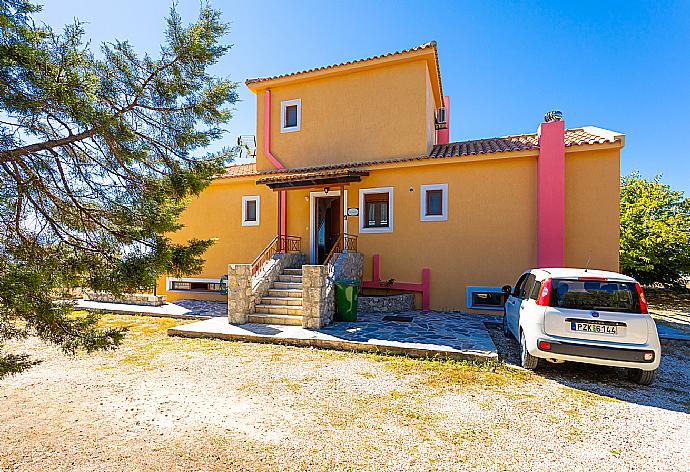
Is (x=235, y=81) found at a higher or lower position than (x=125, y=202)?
higher

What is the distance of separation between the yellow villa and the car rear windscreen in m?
4.72

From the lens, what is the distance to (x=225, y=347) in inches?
275

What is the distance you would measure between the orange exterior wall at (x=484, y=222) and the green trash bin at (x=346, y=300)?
2.50 m

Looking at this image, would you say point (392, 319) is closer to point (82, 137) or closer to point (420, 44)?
point (82, 137)

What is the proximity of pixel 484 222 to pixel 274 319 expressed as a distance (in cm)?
699

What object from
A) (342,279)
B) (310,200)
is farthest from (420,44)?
(342,279)

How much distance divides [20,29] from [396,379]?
229 inches

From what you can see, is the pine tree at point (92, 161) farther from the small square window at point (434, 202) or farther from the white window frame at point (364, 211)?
the small square window at point (434, 202)

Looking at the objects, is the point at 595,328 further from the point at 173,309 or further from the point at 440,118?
the point at 173,309

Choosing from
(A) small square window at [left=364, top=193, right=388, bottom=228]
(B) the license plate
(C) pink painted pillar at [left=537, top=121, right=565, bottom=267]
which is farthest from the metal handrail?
(B) the license plate

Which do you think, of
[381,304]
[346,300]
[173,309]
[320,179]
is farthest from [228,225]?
[381,304]

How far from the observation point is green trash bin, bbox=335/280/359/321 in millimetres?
8805

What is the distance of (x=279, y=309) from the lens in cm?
893

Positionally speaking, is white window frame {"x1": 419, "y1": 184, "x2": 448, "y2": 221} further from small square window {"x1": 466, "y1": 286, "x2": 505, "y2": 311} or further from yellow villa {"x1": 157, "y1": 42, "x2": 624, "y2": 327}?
small square window {"x1": 466, "y1": 286, "x2": 505, "y2": 311}
